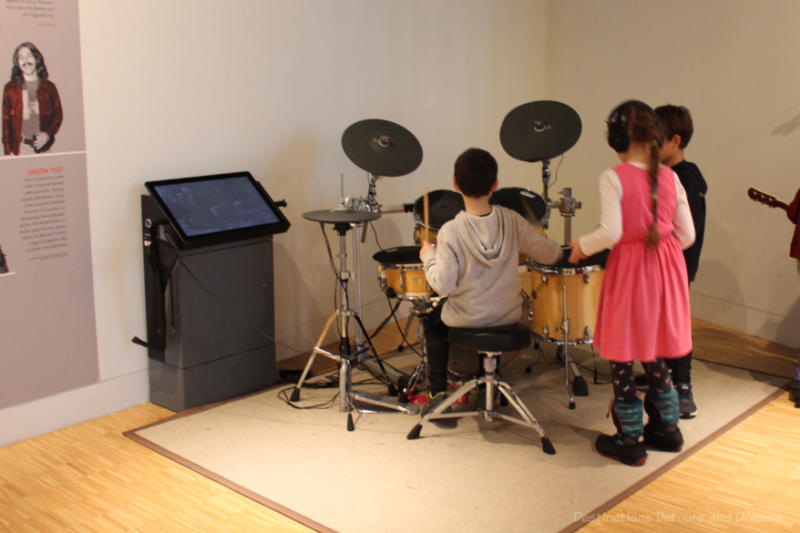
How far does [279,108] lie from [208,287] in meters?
1.14

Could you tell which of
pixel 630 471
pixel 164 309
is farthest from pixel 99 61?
pixel 630 471

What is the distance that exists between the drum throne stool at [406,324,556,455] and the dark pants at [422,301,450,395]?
15 cm

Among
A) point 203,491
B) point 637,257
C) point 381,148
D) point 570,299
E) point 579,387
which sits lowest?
point 203,491

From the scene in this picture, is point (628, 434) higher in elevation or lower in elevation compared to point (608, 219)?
lower

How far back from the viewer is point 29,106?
11.8 ft

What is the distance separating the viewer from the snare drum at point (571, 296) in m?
3.92

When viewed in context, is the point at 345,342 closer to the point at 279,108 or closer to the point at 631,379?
the point at 631,379

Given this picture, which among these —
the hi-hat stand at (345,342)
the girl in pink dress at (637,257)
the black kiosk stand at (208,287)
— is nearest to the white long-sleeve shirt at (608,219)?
the girl in pink dress at (637,257)

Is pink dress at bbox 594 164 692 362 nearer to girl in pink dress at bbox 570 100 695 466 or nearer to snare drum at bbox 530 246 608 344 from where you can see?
girl in pink dress at bbox 570 100 695 466

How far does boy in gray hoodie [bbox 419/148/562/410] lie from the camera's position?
339 centimetres

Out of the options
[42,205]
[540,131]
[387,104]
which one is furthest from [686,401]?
[42,205]

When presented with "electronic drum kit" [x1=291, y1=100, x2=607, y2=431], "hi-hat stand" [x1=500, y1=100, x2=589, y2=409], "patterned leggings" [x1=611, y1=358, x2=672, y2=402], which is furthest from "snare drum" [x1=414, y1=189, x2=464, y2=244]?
"patterned leggings" [x1=611, y1=358, x2=672, y2=402]

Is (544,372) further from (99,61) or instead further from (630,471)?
(99,61)

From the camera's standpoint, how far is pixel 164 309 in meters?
3.94
